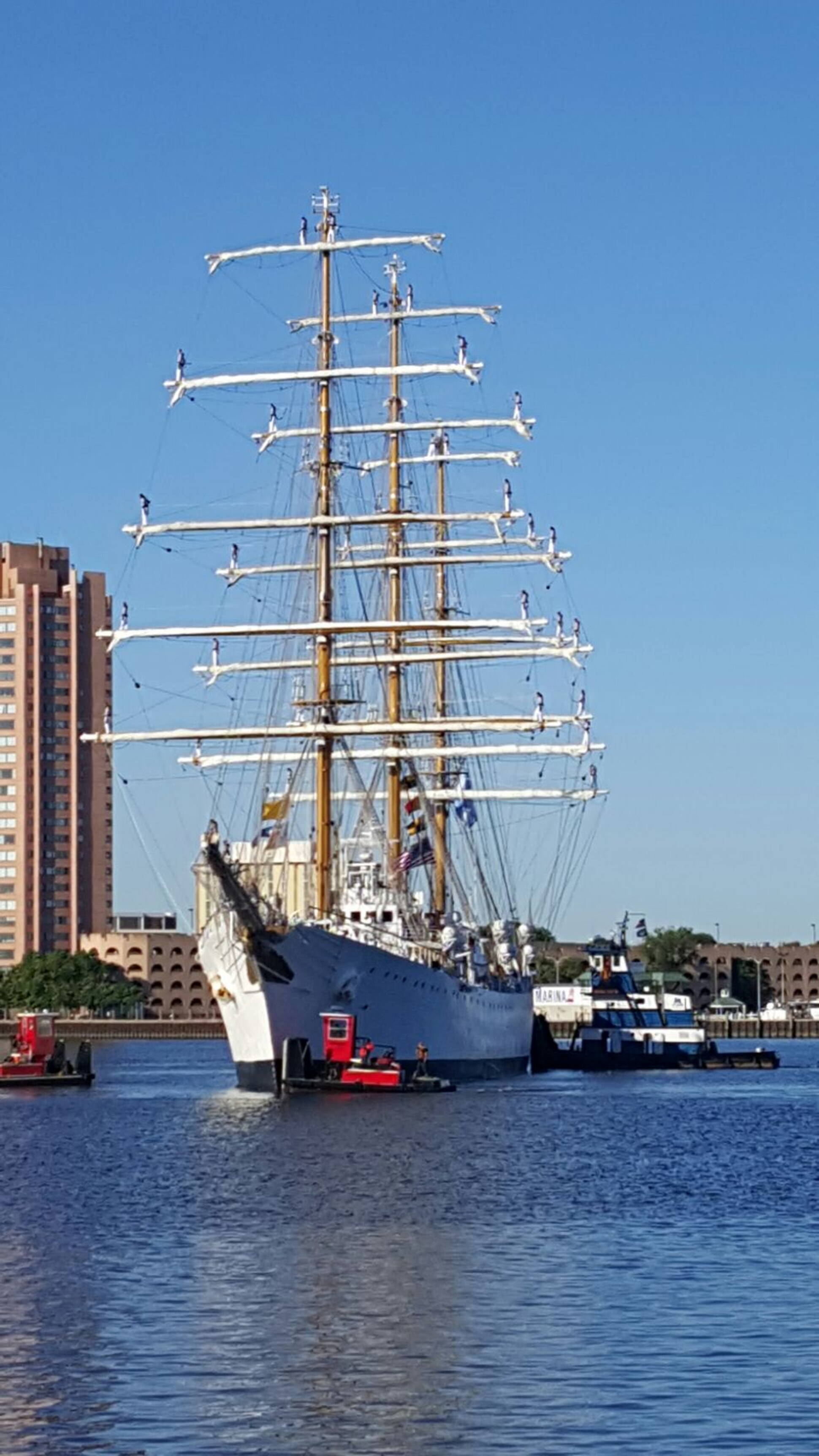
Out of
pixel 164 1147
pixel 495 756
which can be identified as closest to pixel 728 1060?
pixel 495 756

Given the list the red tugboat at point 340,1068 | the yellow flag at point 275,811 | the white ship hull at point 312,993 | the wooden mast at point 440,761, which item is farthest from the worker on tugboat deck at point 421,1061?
the wooden mast at point 440,761

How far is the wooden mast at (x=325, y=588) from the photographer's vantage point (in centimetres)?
9744

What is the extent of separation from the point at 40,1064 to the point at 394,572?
91.9 feet

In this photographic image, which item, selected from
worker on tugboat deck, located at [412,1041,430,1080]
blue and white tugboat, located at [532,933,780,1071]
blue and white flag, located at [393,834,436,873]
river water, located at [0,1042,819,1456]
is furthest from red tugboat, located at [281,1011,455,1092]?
blue and white tugboat, located at [532,933,780,1071]

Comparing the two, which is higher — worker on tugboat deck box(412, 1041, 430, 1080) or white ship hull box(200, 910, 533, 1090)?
white ship hull box(200, 910, 533, 1090)

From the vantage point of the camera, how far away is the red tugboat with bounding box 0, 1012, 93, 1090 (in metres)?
103

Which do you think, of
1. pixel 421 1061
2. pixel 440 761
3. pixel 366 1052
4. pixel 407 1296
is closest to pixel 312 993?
pixel 366 1052

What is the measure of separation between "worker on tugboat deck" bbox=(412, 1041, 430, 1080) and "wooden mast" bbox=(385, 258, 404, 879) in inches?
581

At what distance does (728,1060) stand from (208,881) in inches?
2191

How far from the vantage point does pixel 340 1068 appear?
291 feet

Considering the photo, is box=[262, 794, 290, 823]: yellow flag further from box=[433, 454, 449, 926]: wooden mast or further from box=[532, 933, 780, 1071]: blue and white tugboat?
box=[532, 933, 780, 1071]: blue and white tugboat

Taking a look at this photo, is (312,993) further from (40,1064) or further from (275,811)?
(40,1064)

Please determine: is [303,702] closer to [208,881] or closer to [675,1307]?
[208,881]

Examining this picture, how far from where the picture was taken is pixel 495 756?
12019 cm
